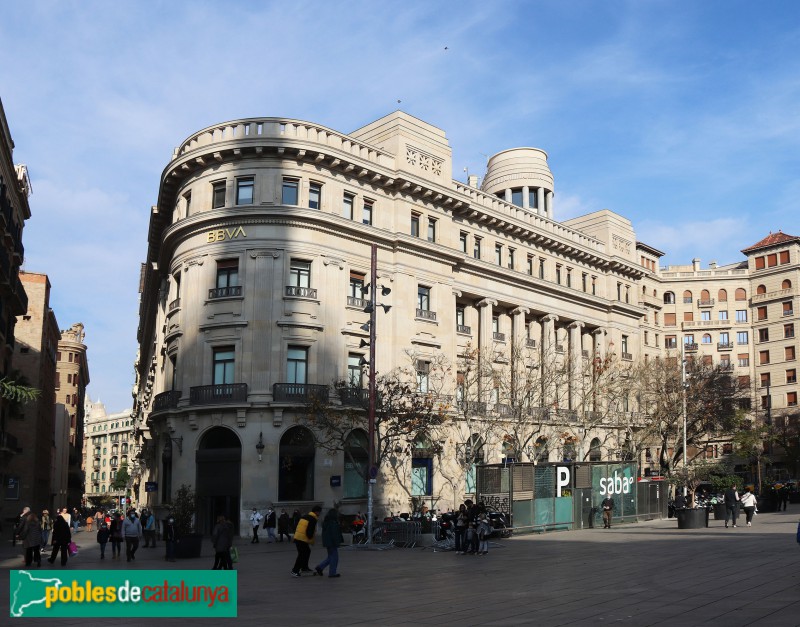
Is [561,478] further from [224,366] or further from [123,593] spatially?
[123,593]

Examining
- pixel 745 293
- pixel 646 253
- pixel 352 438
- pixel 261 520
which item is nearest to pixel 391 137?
pixel 352 438

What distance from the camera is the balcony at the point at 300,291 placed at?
42.6 metres

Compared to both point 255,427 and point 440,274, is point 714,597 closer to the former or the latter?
point 255,427

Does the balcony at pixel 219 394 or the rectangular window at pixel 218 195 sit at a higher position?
the rectangular window at pixel 218 195

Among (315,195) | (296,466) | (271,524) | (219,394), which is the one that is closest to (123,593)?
(271,524)

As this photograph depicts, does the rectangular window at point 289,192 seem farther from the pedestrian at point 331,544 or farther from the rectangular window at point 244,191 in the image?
the pedestrian at point 331,544

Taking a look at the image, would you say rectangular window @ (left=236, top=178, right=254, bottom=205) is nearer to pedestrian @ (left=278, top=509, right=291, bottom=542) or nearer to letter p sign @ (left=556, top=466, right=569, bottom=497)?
pedestrian @ (left=278, top=509, right=291, bottom=542)

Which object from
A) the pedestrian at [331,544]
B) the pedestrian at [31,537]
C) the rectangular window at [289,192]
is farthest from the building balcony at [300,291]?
the pedestrian at [331,544]

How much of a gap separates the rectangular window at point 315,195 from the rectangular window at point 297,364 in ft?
24.8

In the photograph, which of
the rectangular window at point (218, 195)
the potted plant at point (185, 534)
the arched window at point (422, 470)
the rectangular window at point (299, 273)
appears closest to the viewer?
the potted plant at point (185, 534)

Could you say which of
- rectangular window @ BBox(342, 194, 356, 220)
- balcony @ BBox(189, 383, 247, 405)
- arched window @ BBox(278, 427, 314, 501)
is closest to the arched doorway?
balcony @ BBox(189, 383, 247, 405)

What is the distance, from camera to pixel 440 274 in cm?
5034

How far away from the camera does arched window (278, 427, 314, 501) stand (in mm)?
41031

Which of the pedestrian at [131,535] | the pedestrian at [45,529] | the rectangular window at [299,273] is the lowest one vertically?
the pedestrian at [45,529]
